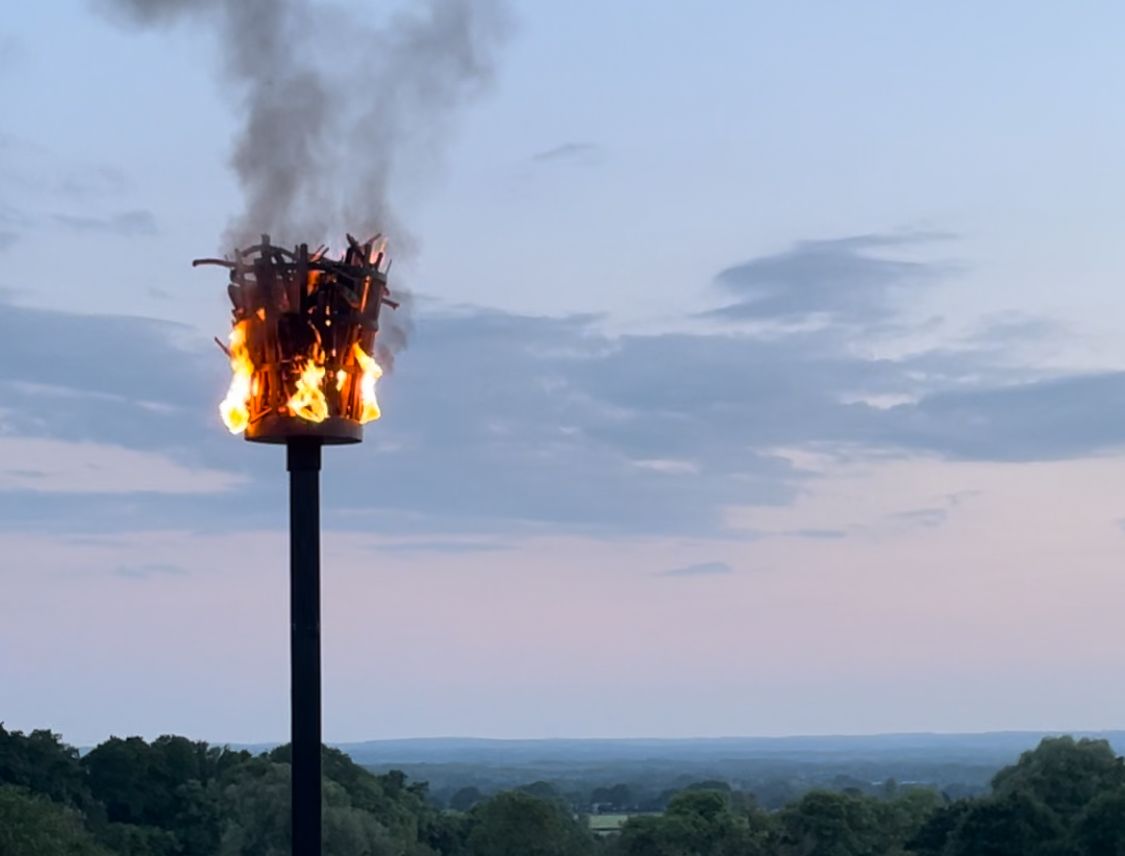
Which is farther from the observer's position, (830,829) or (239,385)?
(830,829)

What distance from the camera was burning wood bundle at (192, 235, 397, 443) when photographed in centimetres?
2620

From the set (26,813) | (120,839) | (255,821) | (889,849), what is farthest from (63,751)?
(889,849)

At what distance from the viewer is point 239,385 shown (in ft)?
87.7

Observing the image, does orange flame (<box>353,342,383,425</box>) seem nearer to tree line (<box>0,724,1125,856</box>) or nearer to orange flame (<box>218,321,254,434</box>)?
orange flame (<box>218,321,254,434</box>)

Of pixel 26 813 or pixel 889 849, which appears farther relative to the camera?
pixel 889 849

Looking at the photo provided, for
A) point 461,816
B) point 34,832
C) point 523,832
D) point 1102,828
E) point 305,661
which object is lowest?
point 1102,828

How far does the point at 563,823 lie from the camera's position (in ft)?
330

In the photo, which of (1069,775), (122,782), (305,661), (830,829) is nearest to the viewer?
(305,661)

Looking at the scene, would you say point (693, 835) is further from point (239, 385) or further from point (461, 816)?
point (239, 385)

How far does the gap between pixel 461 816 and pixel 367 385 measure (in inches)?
3512

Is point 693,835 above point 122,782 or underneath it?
underneath

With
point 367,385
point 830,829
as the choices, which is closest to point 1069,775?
point 830,829

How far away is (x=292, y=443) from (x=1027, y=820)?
5936 centimetres

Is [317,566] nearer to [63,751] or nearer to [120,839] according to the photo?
[120,839]
